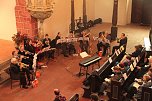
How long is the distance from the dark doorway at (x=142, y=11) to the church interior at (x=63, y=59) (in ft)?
7.45

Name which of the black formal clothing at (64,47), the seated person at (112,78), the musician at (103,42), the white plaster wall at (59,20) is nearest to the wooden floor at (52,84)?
the black formal clothing at (64,47)

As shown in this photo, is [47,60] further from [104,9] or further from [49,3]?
[104,9]

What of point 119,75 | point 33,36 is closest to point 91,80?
point 119,75

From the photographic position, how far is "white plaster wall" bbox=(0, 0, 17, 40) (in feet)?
44.7

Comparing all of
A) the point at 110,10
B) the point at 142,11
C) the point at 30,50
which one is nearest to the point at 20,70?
the point at 30,50

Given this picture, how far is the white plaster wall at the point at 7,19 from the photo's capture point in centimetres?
1362

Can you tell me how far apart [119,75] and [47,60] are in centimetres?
520

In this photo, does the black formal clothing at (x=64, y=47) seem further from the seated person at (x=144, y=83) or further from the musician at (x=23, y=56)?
the seated person at (x=144, y=83)

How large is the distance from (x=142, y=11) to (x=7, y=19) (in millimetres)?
11052

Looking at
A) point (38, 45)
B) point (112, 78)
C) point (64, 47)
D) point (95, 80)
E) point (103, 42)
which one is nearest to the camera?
point (112, 78)

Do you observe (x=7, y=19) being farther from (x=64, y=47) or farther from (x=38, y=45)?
(x=64, y=47)

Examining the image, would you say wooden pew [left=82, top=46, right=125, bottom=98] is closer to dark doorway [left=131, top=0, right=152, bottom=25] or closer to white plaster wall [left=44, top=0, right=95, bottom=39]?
white plaster wall [left=44, top=0, right=95, bottom=39]

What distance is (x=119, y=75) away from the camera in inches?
344

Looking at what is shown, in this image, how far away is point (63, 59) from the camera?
13250 mm
